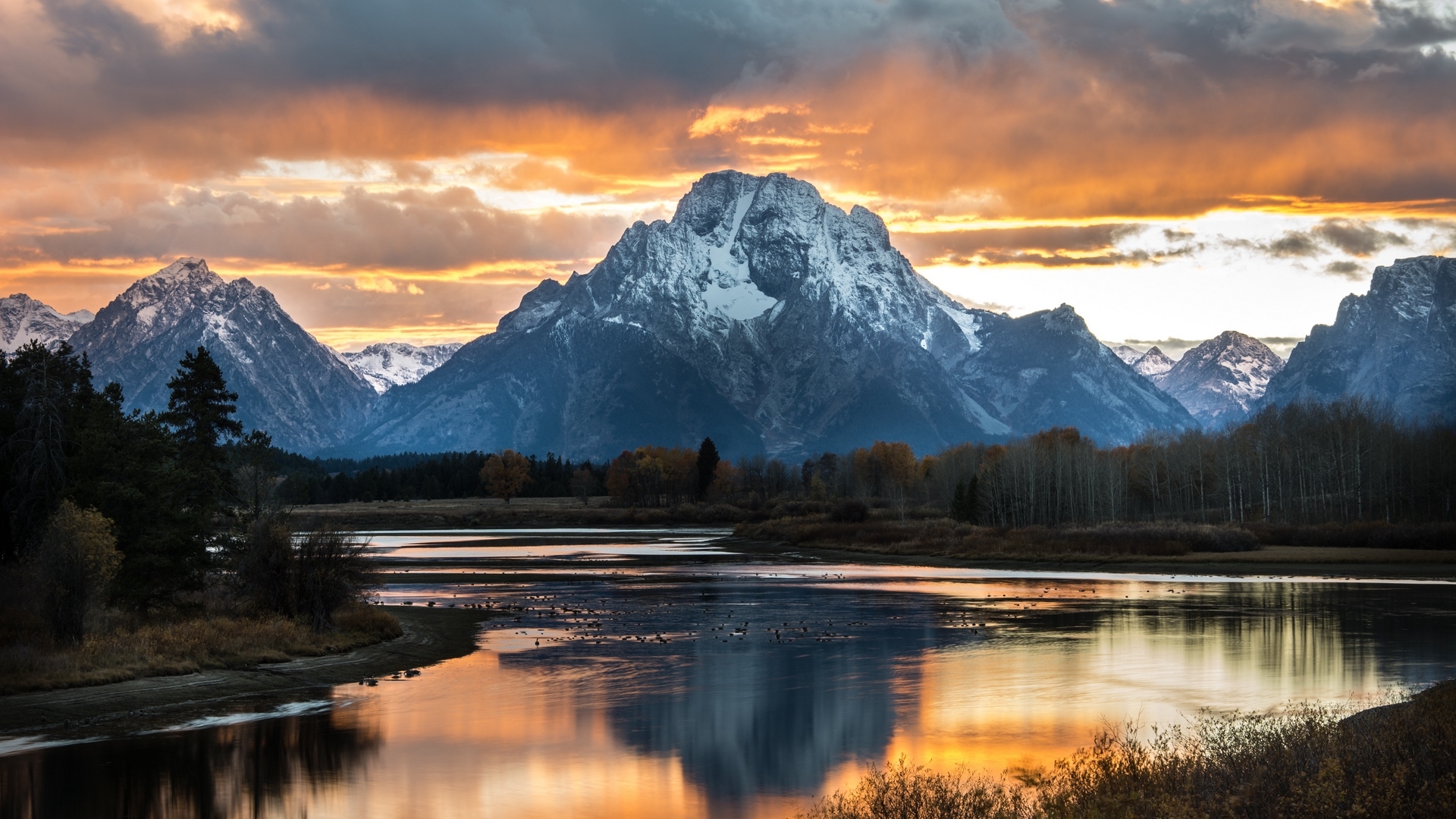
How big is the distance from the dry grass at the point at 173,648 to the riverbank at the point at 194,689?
510 millimetres

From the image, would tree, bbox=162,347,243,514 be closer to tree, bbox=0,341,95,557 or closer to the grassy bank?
tree, bbox=0,341,95,557

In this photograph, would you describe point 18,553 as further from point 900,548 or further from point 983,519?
point 983,519

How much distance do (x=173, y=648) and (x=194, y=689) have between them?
427 cm

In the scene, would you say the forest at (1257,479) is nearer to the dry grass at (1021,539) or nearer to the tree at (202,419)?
the dry grass at (1021,539)

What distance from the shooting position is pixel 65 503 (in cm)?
4294

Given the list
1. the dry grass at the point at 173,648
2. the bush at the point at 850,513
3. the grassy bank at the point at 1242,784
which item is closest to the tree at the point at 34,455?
the dry grass at the point at 173,648

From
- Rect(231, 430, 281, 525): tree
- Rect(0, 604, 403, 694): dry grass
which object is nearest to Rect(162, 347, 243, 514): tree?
Rect(231, 430, 281, 525): tree

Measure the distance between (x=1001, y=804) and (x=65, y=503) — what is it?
3765 cm

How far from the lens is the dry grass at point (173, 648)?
1471 inches

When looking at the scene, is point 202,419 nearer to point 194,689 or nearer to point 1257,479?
point 194,689

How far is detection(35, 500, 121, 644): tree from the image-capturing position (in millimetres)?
40031

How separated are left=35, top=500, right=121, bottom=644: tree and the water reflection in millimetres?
11176

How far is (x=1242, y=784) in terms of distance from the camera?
19.6m

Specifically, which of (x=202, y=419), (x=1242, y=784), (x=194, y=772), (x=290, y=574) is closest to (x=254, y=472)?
(x=202, y=419)
